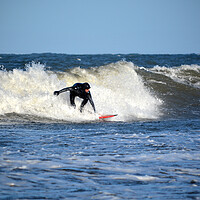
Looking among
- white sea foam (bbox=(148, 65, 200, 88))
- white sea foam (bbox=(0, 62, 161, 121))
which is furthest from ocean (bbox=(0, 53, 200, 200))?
white sea foam (bbox=(148, 65, 200, 88))

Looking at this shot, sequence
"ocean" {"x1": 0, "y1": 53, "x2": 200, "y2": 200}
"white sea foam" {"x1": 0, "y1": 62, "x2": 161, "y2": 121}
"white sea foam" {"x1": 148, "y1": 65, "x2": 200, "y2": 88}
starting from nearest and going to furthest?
"ocean" {"x1": 0, "y1": 53, "x2": 200, "y2": 200}, "white sea foam" {"x1": 0, "y1": 62, "x2": 161, "y2": 121}, "white sea foam" {"x1": 148, "y1": 65, "x2": 200, "y2": 88}

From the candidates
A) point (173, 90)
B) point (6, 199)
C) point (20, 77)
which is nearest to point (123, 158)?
point (6, 199)

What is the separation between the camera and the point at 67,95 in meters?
13.2

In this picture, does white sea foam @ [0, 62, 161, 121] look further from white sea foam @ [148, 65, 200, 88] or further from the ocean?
white sea foam @ [148, 65, 200, 88]

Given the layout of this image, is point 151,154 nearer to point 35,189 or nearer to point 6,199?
point 35,189

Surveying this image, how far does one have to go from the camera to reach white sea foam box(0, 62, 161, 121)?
462 inches

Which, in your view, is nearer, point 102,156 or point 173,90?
point 102,156

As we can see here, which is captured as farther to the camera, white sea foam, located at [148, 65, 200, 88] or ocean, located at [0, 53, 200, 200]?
white sea foam, located at [148, 65, 200, 88]

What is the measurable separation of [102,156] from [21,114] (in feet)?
18.4

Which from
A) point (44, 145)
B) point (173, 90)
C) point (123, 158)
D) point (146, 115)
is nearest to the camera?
point (123, 158)

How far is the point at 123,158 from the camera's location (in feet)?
19.4

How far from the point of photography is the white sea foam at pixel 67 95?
1174cm

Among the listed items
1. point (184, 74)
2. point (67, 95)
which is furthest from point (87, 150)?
point (184, 74)

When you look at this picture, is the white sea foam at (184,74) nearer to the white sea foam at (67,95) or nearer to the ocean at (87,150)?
the white sea foam at (67,95)
